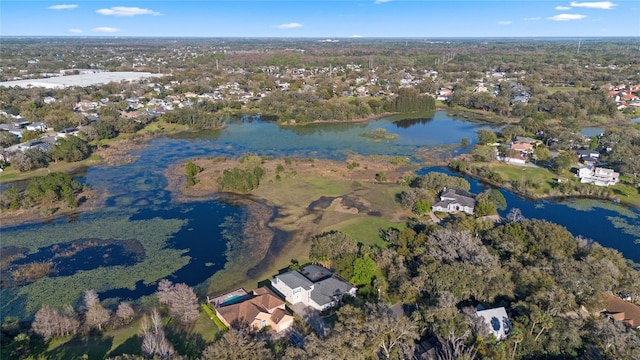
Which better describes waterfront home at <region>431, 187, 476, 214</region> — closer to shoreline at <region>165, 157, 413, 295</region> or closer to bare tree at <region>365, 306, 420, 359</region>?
shoreline at <region>165, 157, 413, 295</region>

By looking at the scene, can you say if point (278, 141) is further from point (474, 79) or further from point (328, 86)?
point (474, 79)

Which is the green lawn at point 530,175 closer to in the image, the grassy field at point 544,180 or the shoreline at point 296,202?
the grassy field at point 544,180

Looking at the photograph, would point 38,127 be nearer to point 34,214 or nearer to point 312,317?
point 34,214

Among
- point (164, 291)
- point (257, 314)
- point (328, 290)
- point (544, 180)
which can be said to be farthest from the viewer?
point (544, 180)

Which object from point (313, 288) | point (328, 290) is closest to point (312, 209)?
point (313, 288)

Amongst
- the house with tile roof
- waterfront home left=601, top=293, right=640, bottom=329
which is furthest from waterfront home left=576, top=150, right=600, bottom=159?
the house with tile roof

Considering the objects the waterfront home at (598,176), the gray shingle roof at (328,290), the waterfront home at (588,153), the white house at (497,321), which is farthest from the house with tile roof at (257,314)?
the waterfront home at (588,153)
